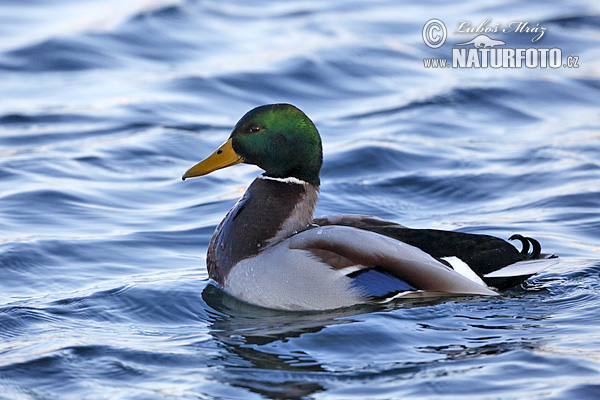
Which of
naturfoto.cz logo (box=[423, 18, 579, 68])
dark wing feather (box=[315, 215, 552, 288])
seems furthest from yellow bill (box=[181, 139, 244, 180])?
naturfoto.cz logo (box=[423, 18, 579, 68])

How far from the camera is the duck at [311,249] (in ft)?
19.7

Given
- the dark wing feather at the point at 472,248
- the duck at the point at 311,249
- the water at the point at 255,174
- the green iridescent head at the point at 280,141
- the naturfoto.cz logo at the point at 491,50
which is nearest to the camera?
the water at the point at 255,174

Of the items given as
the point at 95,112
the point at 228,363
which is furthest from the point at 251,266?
the point at 95,112

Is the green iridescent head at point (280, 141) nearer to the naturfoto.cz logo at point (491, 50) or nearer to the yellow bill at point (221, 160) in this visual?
the yellow bill at point (221, 160)

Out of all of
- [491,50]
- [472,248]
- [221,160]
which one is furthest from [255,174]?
[491,50]

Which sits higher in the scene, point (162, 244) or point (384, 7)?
point (384, 7)

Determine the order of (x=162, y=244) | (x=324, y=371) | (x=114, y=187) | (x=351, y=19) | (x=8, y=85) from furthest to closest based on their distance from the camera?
1. (x=351, y=19)
2. (x=8, y=85)
3. (x=114, y=187)
4. (x=162, y=244)
5. (x=324, y=371)

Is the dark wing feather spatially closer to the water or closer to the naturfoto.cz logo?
the water

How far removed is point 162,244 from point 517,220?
290 cm

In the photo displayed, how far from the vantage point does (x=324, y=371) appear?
522 cm

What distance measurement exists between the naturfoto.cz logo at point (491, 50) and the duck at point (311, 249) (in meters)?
7.62

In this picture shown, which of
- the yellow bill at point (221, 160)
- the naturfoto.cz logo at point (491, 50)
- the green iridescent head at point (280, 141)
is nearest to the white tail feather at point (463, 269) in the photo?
the green iridescent head at point (280, 141)

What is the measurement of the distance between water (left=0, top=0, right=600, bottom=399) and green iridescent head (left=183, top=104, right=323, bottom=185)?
91cm

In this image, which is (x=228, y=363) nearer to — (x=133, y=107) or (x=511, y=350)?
(x=511, y=350)
